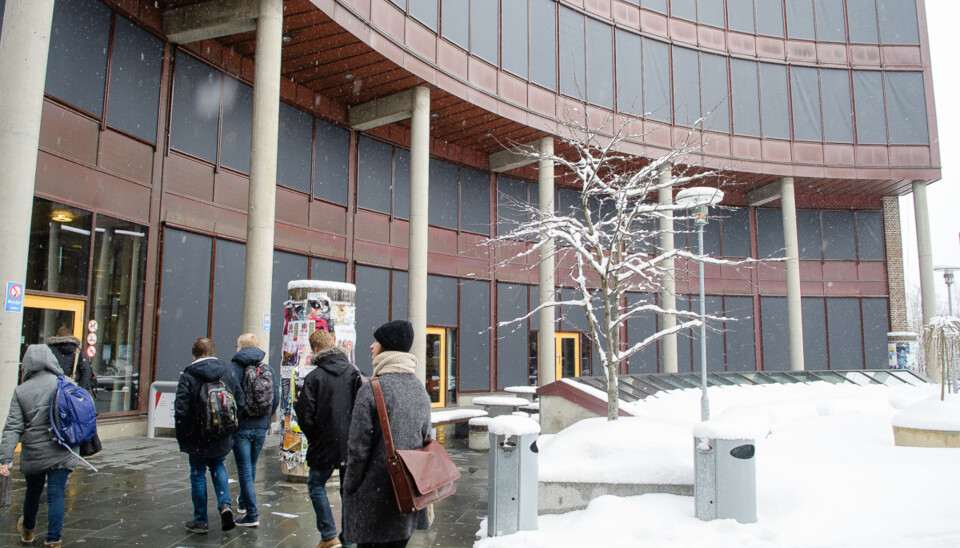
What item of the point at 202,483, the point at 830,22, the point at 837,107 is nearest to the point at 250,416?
the point at 202,483

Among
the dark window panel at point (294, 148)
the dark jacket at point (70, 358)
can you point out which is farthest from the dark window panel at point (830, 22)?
the dark jacket at point (70, 358)

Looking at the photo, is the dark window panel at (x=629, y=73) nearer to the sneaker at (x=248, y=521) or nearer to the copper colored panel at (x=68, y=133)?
the copper colored panel at (x=68, y=133)

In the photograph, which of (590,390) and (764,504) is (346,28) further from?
(764,504)

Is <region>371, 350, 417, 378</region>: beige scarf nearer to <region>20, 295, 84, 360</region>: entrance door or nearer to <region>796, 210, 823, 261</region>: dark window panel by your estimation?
<region>20, 295, 84, 360</region>: entrance door

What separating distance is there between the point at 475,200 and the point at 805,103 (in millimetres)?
13710

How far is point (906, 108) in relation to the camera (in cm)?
2602

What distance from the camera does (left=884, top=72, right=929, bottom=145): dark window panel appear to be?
1014 inches

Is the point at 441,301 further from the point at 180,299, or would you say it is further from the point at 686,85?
the point at 686,85

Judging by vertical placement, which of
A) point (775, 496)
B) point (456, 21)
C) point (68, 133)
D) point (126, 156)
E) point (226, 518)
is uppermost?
point (456, 21)

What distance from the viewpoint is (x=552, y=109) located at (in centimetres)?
2025

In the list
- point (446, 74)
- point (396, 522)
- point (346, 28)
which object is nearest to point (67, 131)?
point (346, 28)

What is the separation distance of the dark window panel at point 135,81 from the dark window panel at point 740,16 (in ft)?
67.1

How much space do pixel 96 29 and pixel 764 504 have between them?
13256mm

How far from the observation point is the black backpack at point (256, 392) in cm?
643
